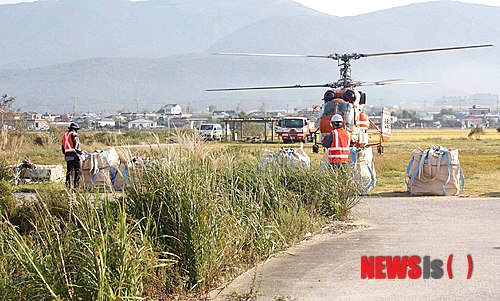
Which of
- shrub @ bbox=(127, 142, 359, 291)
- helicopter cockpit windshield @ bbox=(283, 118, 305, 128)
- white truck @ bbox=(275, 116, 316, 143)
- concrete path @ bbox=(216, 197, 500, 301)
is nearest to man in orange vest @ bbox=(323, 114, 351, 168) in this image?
concrete path @ bbox=(216, 197, 500, 301)

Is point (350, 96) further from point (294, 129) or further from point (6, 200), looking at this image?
point (294, 129)

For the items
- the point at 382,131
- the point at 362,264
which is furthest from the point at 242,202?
the point at 382,131

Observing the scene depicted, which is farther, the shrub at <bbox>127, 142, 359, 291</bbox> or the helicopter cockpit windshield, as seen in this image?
the helicopter cockpit windshield

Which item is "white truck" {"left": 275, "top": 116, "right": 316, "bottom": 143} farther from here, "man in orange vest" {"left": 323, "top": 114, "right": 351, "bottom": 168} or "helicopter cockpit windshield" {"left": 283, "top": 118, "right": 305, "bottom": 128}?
"man in orange vest" {"left": 323, "top": 114, "right": 351, "bottom": 168}

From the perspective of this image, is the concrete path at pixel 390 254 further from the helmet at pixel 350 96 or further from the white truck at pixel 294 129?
the white truck at pixel 294 129

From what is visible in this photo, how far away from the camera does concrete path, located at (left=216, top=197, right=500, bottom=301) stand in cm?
835

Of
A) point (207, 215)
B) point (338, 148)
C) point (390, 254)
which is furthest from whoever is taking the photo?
point (338, 148)

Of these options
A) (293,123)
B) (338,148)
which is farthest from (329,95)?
(293,123)

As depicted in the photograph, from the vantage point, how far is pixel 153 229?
335 inches

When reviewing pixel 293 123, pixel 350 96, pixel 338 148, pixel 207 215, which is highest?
pixel 350 96

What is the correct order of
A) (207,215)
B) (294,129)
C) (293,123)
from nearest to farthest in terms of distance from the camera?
1. (207,215)
2. (294,129)
3. (293,123)

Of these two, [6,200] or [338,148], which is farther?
[338,148]

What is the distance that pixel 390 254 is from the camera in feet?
33.6

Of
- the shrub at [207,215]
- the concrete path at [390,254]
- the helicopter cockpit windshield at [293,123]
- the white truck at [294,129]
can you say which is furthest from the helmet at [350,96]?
the helicopter cockpit windshield at [293,123]
